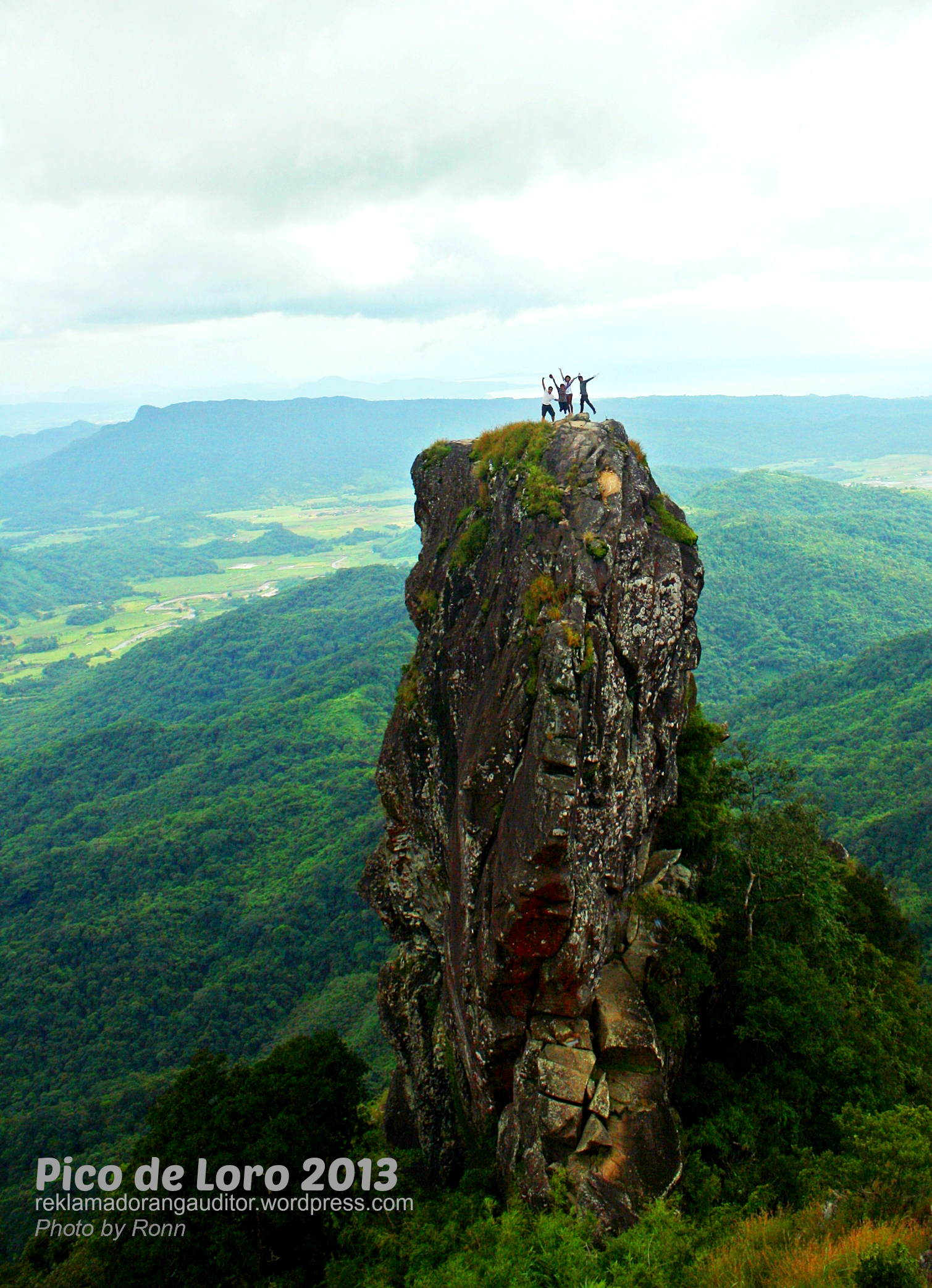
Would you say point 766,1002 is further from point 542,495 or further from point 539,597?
point 542,495

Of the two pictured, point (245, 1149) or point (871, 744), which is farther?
point (871, 744)

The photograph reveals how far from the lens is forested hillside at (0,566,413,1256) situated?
7294 cm

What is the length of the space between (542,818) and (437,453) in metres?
18.4

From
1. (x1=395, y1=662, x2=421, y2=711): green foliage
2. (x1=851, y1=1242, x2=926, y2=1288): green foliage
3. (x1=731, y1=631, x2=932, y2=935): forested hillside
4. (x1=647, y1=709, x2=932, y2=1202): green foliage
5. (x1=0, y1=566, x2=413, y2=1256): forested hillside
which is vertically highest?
(x1=395, y1=662, x2=421, y2=711): green foliage

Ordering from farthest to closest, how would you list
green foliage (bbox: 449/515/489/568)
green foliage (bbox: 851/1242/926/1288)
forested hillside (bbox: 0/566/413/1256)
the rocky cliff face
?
forested hillside (bbox: 0/566/413/1256) < green foliage (bbox: 449/515/489/568) < the rocky cliff face < green foliage (bbox: 851/1242/926/1288)

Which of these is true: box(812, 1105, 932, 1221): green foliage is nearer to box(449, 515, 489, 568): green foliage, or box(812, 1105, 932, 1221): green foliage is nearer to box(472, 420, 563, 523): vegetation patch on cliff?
box(472, 420, 563, 523): vegetation patch on cliff

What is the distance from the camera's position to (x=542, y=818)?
17.9 metres

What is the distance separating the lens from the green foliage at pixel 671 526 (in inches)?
937

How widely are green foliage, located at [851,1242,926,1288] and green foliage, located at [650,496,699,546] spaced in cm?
1661

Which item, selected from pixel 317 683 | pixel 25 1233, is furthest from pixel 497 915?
pixel 317 683

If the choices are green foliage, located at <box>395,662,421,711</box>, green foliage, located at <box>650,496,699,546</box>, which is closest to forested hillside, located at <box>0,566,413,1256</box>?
green foliage, located at <box>395,662,421,711</box>

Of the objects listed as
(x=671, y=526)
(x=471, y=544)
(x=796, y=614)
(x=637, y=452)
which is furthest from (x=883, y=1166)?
(x=796, y=614)

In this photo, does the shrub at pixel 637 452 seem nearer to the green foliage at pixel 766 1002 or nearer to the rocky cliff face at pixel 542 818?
the rocky cliff face at pixel 542 818

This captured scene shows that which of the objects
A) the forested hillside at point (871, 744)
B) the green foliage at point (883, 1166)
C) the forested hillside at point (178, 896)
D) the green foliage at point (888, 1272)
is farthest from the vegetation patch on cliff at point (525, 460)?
the forested hillside at point (178, 896)
